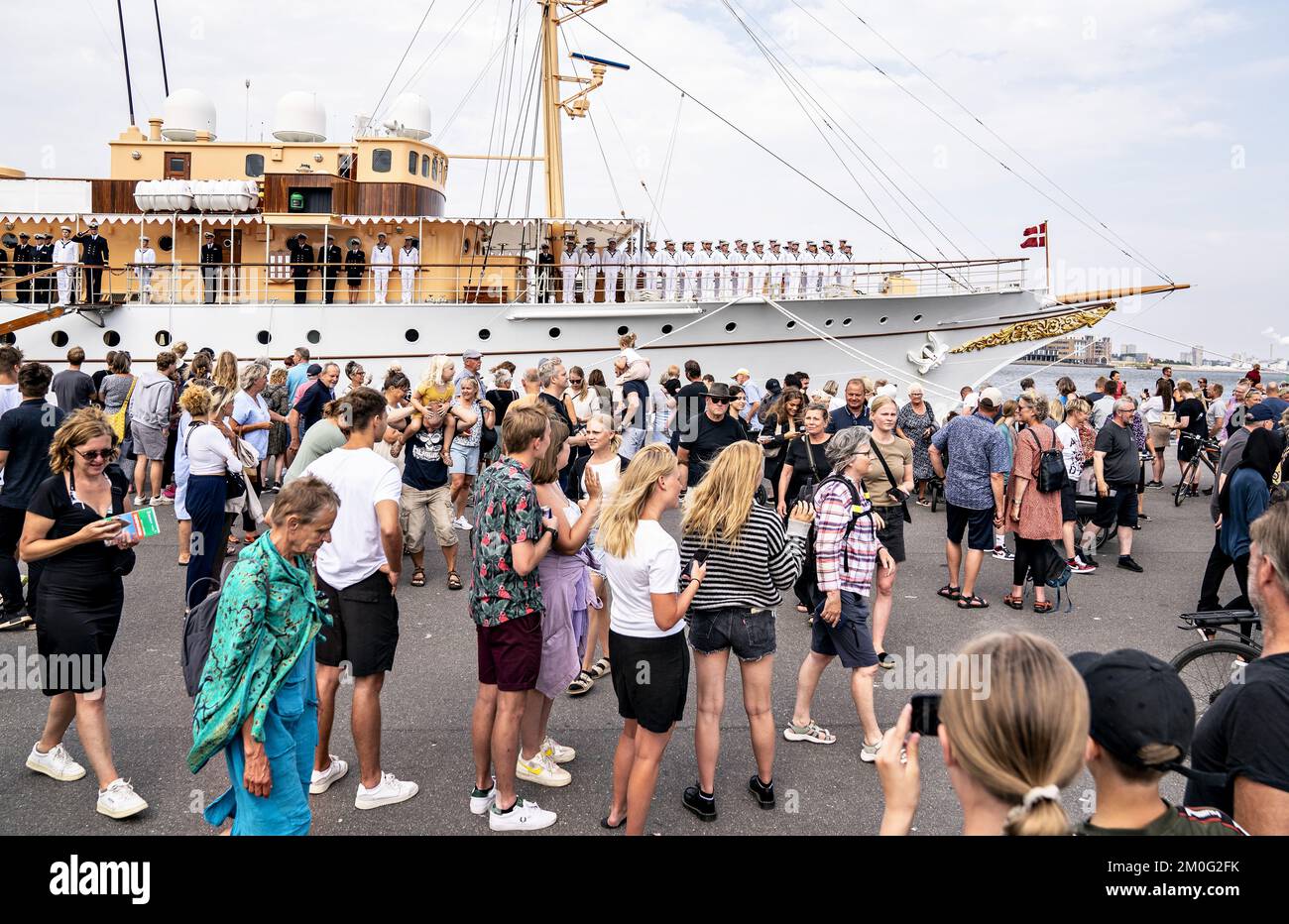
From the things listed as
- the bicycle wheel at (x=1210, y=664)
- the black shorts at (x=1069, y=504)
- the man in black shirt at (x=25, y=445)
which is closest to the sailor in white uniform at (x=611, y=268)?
the black shorts at (x=1069, y=504)

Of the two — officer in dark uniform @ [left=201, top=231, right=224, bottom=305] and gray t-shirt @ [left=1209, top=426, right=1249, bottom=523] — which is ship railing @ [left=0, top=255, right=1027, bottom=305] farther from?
gray t-shirt @ [left=1209, top=426, right=1249, bottom=523]

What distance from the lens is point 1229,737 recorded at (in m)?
1.95

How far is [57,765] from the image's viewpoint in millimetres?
3949

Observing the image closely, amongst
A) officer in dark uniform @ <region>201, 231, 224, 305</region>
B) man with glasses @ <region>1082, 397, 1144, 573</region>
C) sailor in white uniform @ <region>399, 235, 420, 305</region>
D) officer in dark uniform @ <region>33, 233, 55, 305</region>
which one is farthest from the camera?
officer in dark uniform @ <region>201, 231, 224, 305</region>

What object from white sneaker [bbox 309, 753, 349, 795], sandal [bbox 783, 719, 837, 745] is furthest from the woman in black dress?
sandal [bbox 783, 719, 837, 745]

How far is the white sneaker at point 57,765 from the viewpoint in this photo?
3939 mm

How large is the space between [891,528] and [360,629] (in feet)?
12.5

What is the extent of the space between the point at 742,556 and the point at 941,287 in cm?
1712

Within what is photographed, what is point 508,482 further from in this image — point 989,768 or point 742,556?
point 989,768

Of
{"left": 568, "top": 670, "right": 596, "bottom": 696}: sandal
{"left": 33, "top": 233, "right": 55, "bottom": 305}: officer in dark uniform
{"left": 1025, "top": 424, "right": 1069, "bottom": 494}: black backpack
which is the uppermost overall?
{"left": 33, "top": 233, "right": 55, "bottom": 305}: officer in dark uniform

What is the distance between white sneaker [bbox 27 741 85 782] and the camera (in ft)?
12.9

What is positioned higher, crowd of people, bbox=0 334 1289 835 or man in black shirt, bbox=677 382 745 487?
man in black shirt, bbox=677 382 745 487

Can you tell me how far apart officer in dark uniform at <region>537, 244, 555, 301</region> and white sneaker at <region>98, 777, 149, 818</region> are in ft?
45.8
